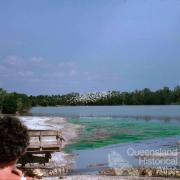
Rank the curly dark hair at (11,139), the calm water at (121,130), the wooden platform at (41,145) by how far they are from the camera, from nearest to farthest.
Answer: the curly dark hair at (11,139) → the wooden platform at (41,145) → the calm water at (121,130)

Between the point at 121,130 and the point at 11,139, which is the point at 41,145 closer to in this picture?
the point at 11,139

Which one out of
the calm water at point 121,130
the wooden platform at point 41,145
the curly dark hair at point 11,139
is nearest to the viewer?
the curly dark hair at point 11,139

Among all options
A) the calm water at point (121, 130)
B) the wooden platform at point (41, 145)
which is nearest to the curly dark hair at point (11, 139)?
the wooden platform at point (41, 145)

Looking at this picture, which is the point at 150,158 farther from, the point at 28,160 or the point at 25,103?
the point at 25,103

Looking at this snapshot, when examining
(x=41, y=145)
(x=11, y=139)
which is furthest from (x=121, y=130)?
(x=11, y=139)

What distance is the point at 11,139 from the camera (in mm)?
2949

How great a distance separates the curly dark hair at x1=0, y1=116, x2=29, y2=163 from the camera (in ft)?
9.70

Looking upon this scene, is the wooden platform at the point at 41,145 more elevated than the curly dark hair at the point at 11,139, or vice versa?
the curly dark hair at the point at 11,139

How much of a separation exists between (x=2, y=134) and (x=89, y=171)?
66.8ft

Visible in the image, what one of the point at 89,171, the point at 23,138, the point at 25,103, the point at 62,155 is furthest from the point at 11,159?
the point at 25,103

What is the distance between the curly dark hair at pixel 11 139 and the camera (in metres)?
2.96

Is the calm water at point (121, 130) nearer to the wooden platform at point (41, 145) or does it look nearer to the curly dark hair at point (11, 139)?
the wooden platform at point (41, 145)

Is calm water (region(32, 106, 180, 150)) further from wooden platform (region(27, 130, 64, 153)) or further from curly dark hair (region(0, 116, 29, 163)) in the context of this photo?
curly dark hair (region(0, 116, 29, 163))

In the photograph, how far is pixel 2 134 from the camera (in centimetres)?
298
